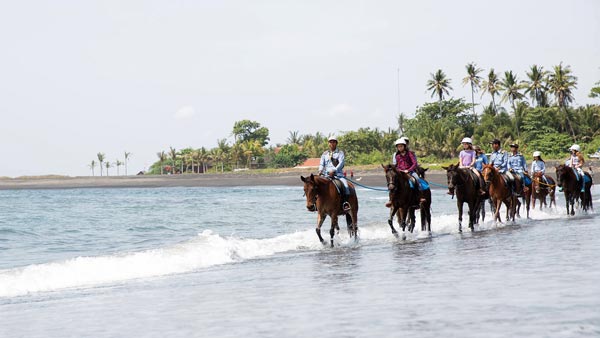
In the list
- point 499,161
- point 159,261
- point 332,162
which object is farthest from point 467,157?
point 159,261

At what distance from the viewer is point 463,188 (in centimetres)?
1867

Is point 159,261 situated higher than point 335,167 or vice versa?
point 335,167

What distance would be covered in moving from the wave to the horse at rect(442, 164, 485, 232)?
664mm

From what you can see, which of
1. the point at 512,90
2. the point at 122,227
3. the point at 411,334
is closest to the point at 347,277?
the point at 411,334

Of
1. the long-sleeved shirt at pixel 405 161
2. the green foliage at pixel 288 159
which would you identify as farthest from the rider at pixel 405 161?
the green foliage at pixel 288 159

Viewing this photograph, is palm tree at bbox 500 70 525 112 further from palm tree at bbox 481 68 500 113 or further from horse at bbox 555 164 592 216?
horse at bbox 555 164 592 216

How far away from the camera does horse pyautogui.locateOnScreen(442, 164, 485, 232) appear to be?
714 inches

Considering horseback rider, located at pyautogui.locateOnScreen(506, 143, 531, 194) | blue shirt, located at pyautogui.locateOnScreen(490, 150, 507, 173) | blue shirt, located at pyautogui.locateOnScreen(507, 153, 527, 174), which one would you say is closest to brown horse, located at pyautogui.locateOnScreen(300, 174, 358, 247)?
blue shirt, located at pyautogui.locateOnScreen(490, 150, 507, 173)

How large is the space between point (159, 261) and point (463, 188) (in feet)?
24.5

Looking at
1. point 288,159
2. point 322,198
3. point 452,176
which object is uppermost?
point 288,159

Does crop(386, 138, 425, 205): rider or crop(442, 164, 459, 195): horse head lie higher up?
crop(386, 138, 425, 205): rider

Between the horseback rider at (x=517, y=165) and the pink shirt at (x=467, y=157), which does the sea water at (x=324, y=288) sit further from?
the horseback rider at (x=517, y=165)

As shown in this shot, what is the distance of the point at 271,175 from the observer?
381ft

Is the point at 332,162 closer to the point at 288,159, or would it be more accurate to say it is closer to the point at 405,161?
the point at 405,161
